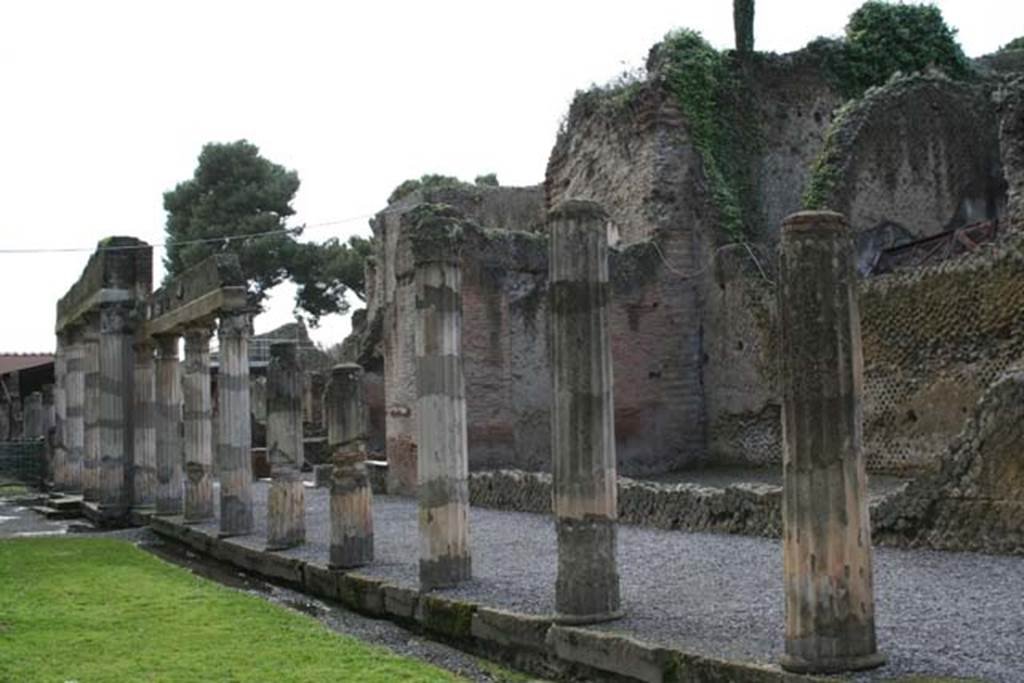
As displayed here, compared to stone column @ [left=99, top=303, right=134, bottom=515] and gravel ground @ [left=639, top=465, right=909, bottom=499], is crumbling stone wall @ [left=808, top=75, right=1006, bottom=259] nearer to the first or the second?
gravel ground @ [left=639, top=465, right=909, bottom=499]

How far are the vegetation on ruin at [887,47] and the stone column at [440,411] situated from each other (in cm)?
1369

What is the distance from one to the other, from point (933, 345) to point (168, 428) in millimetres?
10102

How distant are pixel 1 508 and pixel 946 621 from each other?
18.5 m

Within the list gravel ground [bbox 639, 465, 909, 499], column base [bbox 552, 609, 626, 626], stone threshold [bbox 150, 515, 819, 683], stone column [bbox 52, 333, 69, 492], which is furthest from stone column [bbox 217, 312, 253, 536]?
stone column [bbox 52, 333, 69, 492]

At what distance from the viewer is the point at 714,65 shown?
19.6 meters

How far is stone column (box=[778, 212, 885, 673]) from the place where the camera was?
4906mm

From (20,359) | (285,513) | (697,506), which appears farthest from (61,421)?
(20,359)

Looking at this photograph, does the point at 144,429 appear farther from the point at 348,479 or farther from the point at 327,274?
the point at 327,274

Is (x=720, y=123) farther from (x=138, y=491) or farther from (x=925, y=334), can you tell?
(x=138, y=491)

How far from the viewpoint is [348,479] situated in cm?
973

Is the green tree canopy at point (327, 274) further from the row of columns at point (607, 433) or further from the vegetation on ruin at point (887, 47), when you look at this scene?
the row of columns at point (607, 433)

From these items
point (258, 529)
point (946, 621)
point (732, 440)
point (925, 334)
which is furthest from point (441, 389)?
point (732, 440)

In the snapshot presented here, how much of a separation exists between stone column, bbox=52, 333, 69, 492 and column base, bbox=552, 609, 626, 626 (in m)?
17.8

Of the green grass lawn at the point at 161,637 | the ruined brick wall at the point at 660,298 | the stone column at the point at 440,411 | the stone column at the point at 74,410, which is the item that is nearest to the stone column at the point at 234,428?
the green grass lawn at the point at 161,637
